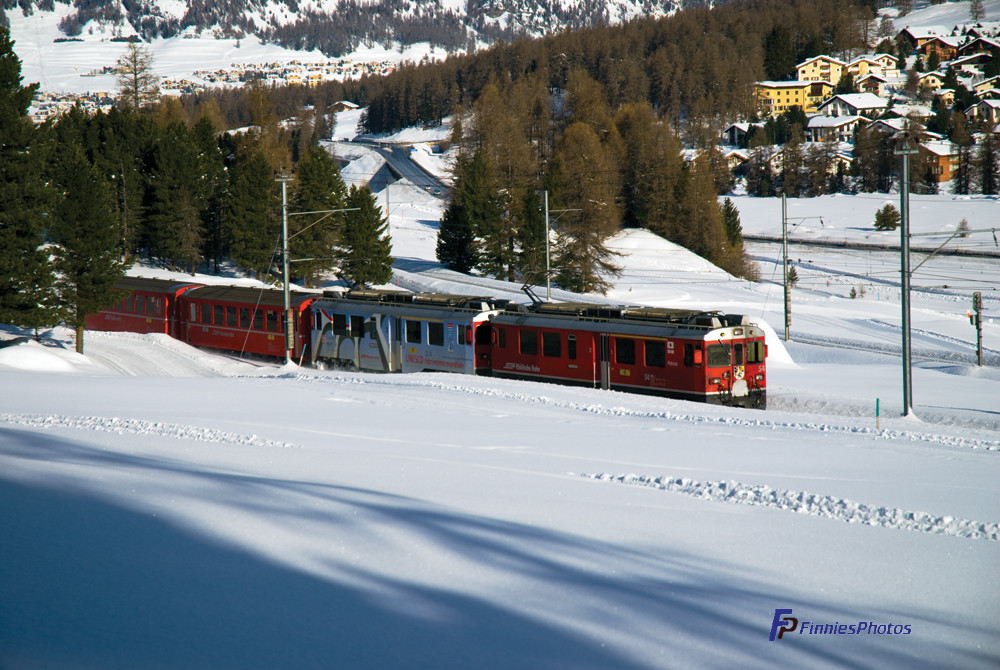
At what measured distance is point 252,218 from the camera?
56.5 m

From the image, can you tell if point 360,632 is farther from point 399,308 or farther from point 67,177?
point 67,177

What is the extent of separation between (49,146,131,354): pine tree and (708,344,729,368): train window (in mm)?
22406

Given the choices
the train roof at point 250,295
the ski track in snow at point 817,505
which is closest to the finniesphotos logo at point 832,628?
the ski track in snow at point 817,505

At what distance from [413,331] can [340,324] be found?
3.56 m

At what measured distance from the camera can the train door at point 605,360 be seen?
963 inches

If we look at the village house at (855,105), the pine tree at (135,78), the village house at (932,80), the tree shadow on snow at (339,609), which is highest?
the village house at (932,80)

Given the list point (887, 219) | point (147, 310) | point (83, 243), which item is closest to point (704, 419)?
point (83, 243)

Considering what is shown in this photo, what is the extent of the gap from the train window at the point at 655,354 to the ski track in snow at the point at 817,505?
1238 cm

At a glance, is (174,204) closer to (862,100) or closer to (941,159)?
(941,159)

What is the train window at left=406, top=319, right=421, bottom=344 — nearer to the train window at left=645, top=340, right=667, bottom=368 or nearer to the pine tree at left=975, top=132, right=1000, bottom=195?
the train window at left=645, top=340, right=667, bottom=368

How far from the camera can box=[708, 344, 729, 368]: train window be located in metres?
22.6

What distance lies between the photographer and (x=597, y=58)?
17362 centimetres

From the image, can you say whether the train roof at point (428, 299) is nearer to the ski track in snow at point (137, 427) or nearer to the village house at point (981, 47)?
the ski track in snow at point (137, 427)

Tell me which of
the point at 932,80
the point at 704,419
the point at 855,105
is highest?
the point at 932,80
